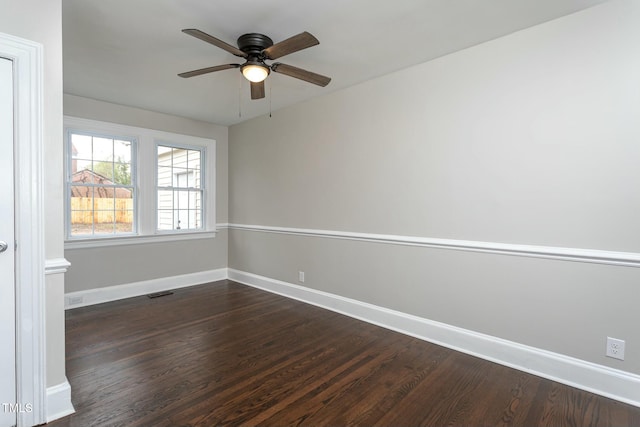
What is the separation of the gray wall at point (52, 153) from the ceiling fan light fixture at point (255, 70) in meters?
1.15

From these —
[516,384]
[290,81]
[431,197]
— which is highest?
[290,81]

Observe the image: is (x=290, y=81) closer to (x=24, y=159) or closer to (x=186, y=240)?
(x=24, y=159)

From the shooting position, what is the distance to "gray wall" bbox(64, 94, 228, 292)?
3.93 metres

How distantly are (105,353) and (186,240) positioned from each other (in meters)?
2.38

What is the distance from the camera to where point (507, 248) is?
8.34 feet

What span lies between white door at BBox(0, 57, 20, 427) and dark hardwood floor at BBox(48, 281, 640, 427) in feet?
0.99

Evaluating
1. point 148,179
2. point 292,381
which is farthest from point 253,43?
point 148,179

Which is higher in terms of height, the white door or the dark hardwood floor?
the white door

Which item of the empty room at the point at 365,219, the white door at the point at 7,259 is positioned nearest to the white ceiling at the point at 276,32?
the empty room at the point at 365,219

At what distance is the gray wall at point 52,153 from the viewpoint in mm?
1825

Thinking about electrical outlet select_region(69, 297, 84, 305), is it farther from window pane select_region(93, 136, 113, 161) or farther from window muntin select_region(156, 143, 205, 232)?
window pane select_region(93, 136, 113, 161)

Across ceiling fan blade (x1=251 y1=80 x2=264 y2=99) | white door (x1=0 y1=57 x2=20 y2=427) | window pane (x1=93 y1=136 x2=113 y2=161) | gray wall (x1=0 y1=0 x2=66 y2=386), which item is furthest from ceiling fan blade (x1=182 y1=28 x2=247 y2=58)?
window pane (x1=93 y1=136 x2=113 y2=161)

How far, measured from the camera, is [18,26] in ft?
5.76

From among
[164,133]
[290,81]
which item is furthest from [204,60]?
[164,133]
